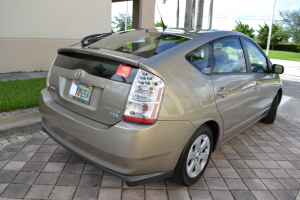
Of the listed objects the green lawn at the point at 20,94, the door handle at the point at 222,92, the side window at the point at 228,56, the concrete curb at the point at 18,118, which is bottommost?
the concrete curb at the point at 18,118

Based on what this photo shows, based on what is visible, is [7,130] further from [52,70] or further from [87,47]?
[87,47]

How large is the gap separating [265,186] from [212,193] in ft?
2.15

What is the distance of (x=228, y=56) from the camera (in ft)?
10.8

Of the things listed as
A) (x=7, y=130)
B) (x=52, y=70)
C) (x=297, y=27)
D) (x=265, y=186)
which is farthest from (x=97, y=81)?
(x=297, y=27)

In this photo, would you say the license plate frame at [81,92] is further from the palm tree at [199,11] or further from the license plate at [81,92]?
the palm tree at [199,11]

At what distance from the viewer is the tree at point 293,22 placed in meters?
38.2

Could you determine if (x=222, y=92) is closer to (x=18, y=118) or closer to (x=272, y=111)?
(x=272, y=111)

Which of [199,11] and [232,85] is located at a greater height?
[199,11]

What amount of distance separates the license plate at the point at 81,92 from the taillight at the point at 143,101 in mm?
454

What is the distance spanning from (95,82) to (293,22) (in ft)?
142

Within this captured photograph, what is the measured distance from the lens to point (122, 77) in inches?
90.0

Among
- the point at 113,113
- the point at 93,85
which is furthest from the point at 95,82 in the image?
the point at 113,113

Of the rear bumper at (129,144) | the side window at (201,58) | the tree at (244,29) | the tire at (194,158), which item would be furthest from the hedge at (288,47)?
the rear bumper at (129,144)

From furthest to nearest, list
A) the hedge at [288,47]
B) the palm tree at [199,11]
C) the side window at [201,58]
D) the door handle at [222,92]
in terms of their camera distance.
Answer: the hedge at [288,47] → the palm tree at [199,11] → the door handle at [222,92] → the side window at [201,58]
